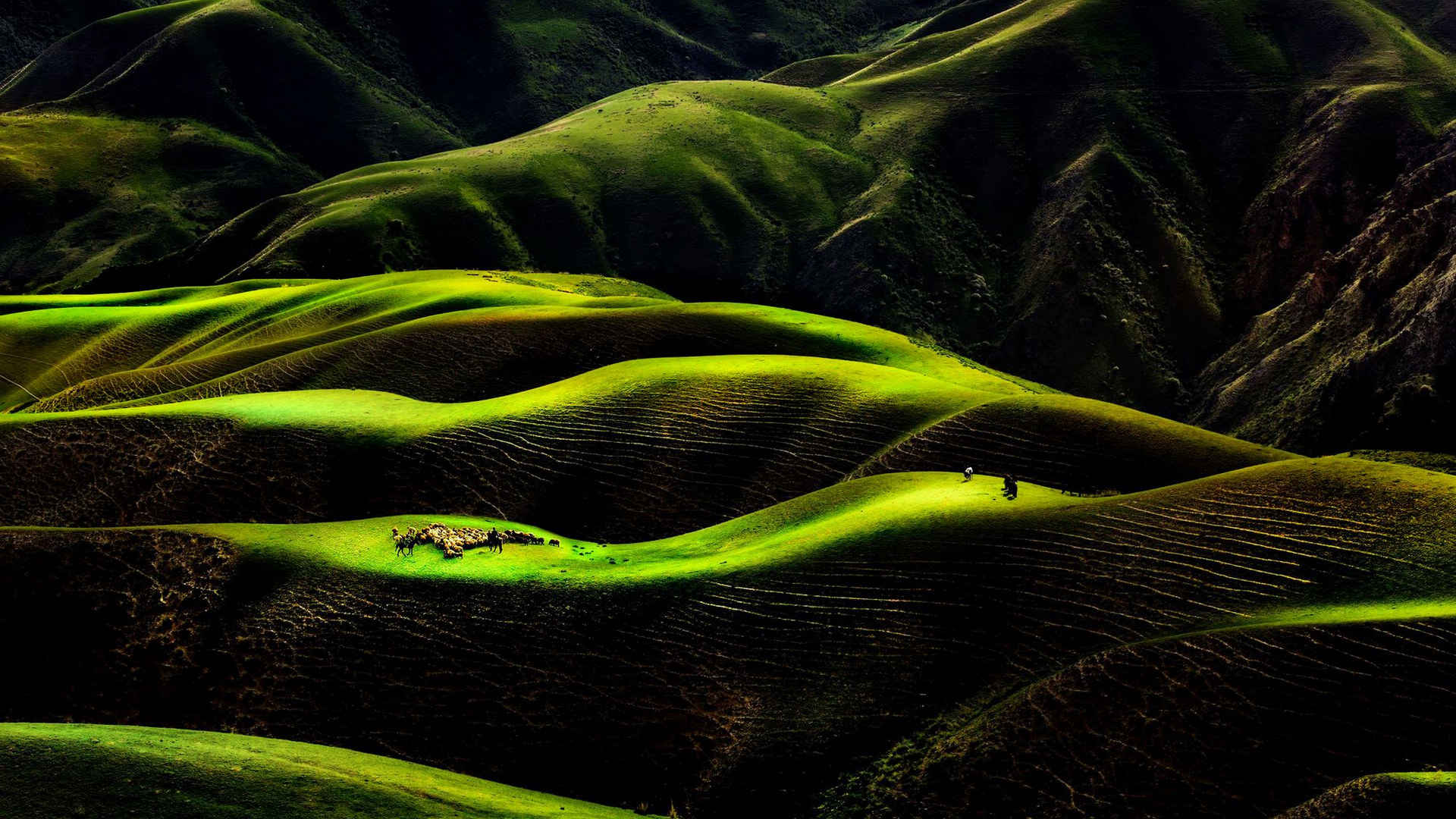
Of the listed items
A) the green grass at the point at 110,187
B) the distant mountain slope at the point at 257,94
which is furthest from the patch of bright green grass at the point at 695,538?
the distant mountain slope at the point at 257,94

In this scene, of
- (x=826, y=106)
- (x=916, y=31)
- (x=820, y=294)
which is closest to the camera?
(x=820, y=294)

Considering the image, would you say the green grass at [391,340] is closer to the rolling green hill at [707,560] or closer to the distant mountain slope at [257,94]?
the rolling green hill at [707,560]

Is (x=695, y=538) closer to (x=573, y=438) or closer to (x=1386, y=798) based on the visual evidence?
(x=573, y=438)

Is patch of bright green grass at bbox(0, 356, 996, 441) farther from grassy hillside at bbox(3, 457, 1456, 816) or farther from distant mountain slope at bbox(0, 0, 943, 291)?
distant mountain slope at bbox(0, 0, 943, 291)

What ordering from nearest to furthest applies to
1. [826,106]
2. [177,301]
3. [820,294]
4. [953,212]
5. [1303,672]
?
[1303,672]
[177,301]
[820,294]
[953,212]
[826,106]

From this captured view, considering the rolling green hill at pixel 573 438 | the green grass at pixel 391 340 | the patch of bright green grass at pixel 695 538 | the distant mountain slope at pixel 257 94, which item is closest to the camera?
the patch of bright green grass at pixel 695 538

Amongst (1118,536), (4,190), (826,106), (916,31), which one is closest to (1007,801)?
(1118,536)

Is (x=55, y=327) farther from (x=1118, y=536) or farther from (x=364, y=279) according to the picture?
(x=1118, y=536)

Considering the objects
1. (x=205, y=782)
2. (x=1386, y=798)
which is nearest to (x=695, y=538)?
(x=205, y=782)
